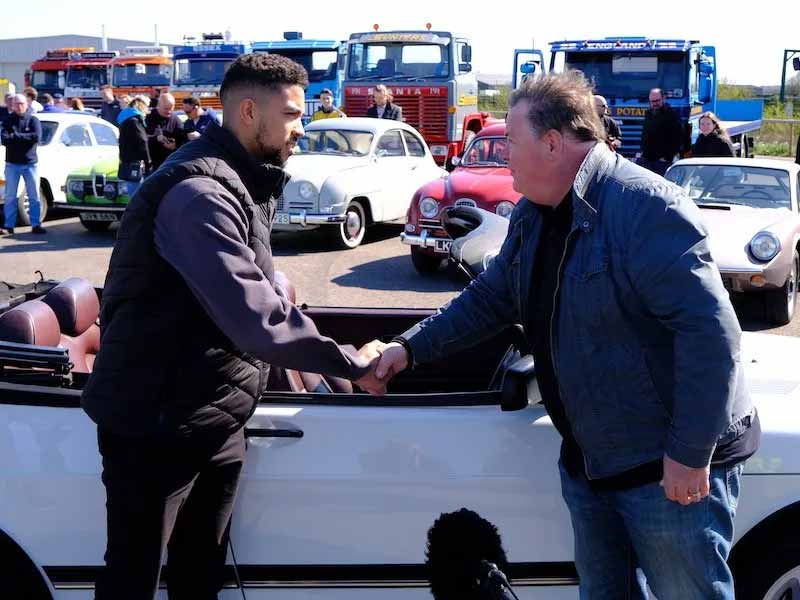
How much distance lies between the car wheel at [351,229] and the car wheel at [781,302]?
17.7ft

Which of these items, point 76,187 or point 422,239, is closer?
point 422,239

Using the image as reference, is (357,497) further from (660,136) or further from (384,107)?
(384,107)

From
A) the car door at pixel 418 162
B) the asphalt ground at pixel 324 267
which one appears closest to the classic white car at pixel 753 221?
the asphalt ground at pixel 324 267

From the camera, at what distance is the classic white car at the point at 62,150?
556 inches

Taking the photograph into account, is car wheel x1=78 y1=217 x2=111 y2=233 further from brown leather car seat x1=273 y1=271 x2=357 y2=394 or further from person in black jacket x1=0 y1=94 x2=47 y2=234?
brown leather car seat x1=273 y1=271 x2=357 y2=394

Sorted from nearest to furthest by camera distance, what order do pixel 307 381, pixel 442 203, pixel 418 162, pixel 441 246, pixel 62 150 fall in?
pixel 307 381 → pixel 441 246 → pixel 442 203 → pixel 418 162 → pixel 62 150

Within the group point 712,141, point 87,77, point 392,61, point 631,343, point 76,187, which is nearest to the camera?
point 631,343

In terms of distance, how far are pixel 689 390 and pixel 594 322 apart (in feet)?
0.84

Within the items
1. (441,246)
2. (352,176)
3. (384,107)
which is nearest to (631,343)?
(441,246)

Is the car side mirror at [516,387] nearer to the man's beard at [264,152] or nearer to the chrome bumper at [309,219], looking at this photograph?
the man's beard at [264,152]

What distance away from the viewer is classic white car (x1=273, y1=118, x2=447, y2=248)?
12.1 meters

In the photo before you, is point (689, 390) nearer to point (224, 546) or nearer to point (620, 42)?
point (224, 546)

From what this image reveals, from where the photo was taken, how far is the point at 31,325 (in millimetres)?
3293

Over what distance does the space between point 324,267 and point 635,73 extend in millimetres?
7866
